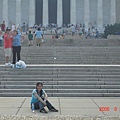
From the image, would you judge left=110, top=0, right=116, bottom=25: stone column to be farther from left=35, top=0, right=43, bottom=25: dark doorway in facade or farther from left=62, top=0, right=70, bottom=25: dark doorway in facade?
left=35, top=0, right=43, bottom=25: dark doorway in facade

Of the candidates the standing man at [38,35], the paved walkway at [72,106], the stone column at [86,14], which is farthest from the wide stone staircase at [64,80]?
the stone column at [86,14]

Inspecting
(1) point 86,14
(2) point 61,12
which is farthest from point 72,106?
(1) point 86,14

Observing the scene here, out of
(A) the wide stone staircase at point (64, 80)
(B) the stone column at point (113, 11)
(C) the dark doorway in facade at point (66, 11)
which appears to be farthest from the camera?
(C) the dark doorway in facade at point (66, 11)

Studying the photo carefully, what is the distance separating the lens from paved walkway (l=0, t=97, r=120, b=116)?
38.7 feet

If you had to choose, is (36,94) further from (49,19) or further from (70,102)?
(49,19)

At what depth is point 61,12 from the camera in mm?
57938

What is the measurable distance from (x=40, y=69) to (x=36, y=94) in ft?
22.2

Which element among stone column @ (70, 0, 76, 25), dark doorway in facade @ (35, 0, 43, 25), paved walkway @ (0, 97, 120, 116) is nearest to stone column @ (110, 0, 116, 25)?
stone column @ (70, 0, 76, 25)

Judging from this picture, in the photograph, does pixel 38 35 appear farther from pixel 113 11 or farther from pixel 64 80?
pixel 113 11

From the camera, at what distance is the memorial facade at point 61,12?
58.3 metres

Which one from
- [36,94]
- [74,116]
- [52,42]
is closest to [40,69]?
[36,94]

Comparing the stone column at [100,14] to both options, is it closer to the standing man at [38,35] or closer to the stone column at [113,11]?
the stone column at [113,11]

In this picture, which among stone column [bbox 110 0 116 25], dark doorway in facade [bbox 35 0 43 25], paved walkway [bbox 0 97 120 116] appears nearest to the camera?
paved walkway [bbox 0 97 120 116]

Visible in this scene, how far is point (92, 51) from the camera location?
26.8m
